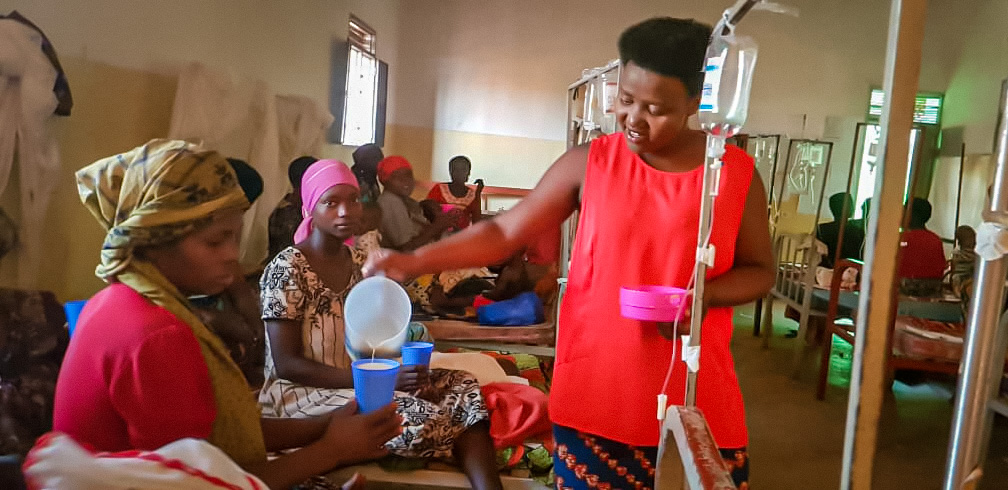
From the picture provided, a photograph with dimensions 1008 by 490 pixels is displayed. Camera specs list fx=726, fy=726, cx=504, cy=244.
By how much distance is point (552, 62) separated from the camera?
4531 mm

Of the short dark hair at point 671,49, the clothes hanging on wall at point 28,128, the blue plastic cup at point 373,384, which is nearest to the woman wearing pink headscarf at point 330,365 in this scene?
the blue plastic cup at point 373,384

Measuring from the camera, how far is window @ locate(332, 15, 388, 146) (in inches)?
153

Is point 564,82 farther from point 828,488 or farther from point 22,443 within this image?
point 22,443

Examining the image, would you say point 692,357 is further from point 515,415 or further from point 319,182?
point 319,182

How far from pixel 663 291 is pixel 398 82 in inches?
151

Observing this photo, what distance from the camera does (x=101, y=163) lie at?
103 centimetres

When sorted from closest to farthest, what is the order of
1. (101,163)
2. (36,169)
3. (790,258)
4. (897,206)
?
(897,206) → (101,163) → (36,169) → (790,258)

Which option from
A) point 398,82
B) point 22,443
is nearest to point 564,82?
point 398,82

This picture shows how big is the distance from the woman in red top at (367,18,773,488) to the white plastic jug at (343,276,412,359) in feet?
2.66

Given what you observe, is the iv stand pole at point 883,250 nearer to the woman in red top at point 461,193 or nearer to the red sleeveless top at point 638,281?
the red sleeveless top at point 638,281

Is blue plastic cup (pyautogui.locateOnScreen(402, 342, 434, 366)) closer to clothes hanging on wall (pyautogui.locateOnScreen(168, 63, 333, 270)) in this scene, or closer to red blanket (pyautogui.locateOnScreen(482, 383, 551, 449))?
red blanket (pyautogui.locateOnScreen(482, 383, 551, 449))

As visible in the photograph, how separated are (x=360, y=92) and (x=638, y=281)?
11.3 feet

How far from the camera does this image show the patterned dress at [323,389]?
1724mm

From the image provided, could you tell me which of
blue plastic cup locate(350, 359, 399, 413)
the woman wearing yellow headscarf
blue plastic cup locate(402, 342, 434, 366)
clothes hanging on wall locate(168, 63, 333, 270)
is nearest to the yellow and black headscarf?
the woman wearing yellow headscarf
